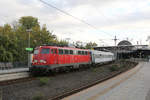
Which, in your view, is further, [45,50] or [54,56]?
[54,56]

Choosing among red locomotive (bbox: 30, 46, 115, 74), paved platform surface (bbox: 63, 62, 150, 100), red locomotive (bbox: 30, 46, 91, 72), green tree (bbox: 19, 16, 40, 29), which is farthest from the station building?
paved platform surface (bbox: 63, 62, 150, 100)

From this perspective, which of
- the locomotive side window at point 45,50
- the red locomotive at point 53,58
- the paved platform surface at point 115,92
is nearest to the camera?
the paved platform surface at point 115,92

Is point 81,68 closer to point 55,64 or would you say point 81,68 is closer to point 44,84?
point 55,64

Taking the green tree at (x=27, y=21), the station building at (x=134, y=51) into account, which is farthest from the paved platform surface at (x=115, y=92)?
the station building at (x=134, y=51)

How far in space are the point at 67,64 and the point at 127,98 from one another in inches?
468

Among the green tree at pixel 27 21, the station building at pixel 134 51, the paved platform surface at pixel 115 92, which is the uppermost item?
the green tree at pixel 27 21

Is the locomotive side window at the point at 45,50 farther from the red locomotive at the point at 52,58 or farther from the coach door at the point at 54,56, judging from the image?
the coach door at the point at 54,56

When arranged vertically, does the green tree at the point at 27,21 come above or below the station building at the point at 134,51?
above

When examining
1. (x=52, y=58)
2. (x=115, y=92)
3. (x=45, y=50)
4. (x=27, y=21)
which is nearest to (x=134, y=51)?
(x=27, y=21)

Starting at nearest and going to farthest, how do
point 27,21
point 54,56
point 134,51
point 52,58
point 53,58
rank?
point 52,58, point 53,58, point 54,56, point 27,21, point 134,51

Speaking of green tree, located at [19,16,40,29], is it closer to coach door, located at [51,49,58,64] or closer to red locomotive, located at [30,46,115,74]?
red locomotive, located at [30,46,115,74]

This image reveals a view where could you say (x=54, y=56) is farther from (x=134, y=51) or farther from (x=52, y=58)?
(x=134, y=51)

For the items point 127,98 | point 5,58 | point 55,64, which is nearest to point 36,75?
point 55,64

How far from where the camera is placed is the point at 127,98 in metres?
9.68
